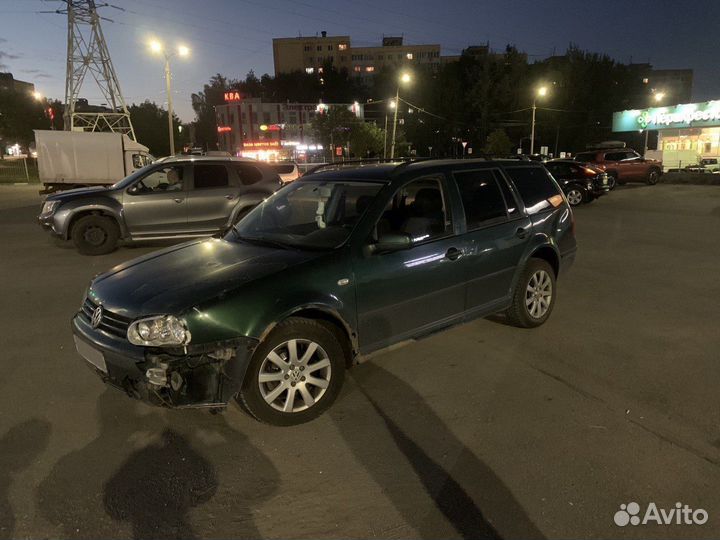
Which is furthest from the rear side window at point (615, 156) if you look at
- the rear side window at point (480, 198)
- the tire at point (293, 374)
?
the tire at point (293, 374)

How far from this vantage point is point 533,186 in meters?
5.50

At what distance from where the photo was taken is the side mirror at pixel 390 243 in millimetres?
3826

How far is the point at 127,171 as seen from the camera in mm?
23594

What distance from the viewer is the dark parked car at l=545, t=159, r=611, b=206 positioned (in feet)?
59.2

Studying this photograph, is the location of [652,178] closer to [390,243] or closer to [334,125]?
[390,243]

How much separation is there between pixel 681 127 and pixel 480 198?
39976 millimetres

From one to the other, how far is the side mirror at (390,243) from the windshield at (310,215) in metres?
0.23

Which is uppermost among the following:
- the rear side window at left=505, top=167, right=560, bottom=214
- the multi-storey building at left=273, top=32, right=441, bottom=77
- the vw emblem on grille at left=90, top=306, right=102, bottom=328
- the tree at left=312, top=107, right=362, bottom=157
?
the multi-storey building at left=273, top=32, right=441, bottom=77

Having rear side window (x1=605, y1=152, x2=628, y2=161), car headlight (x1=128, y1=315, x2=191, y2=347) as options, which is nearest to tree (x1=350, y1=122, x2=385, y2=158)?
rear side window (x1=605, y1=152, x2=628, y2=161)

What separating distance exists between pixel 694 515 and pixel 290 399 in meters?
2.34

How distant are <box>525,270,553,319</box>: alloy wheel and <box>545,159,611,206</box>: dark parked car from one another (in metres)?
13.6

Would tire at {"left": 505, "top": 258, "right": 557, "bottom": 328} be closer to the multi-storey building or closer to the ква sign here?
the ква sign

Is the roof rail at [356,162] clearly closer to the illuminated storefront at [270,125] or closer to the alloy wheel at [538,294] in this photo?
the alloy wheel at [538,294]

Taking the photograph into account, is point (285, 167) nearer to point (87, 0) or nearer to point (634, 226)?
point (634, 226)
